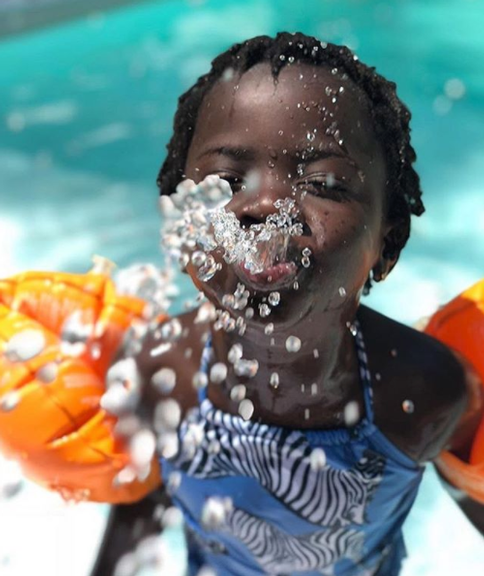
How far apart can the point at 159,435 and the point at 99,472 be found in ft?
0.45

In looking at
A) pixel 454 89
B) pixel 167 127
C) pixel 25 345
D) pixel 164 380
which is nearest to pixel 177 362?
pixel 164 380

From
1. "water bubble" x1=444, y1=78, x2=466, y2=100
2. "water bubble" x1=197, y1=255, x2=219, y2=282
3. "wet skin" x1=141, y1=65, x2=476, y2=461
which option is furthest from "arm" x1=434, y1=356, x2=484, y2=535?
"water bubble" x1=444, y1=78, x2=466, y2=100

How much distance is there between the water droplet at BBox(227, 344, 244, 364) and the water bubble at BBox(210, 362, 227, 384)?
0.04 m

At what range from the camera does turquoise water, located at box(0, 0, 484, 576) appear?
3.41 meters

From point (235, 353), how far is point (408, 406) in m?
0.34

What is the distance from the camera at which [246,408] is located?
1444 millimetres

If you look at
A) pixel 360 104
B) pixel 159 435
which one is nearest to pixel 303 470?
pixel 159 435

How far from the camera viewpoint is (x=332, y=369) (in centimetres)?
141

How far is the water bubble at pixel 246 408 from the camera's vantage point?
1443 millimetres

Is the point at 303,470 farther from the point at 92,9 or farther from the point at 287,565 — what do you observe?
the point at 92,9

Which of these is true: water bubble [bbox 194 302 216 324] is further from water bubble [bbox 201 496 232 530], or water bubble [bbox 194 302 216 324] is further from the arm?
the arm

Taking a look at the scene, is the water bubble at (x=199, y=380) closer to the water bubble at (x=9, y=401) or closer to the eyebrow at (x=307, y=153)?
the water bubble at (x=9, y=401)

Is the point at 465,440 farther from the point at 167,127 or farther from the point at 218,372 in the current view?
the point at 167,127

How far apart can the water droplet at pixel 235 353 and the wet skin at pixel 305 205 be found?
1 cm
